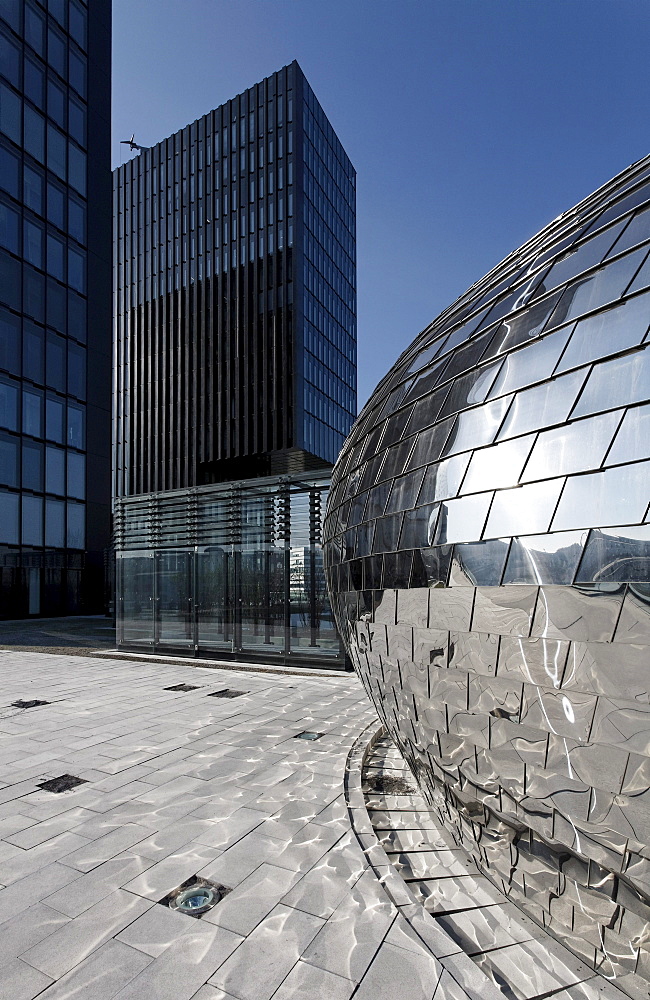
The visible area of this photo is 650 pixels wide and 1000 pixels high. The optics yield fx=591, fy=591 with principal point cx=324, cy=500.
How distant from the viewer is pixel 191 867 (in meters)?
4.15

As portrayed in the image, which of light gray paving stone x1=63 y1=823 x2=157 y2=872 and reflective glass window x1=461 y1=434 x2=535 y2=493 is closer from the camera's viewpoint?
reflective glass window x1=461 y1=434 x2=535 y2=493

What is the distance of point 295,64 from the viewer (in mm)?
46219

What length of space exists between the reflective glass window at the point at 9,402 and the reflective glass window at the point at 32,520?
366cm

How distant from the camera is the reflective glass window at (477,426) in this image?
8.16 feet

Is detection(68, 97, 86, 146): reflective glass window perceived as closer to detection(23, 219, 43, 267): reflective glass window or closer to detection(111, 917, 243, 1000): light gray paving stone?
detection(23, 219, 43, 267): reflective glass window

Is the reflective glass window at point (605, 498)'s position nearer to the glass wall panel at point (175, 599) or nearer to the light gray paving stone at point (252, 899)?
the light gray paving stone at point (252, 899)

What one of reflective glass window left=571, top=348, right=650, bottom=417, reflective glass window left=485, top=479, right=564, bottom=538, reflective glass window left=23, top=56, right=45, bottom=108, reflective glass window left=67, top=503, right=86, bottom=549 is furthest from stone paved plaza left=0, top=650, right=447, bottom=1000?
reflective glass window left=23, top=56, right=45, bottom=108

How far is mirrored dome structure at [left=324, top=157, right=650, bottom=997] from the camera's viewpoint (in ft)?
6.33

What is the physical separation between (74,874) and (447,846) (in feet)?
8.81

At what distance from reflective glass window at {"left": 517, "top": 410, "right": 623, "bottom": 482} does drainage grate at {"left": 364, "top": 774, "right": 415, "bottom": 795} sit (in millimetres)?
4461

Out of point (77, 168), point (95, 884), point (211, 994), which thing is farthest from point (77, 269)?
point (211, 994)

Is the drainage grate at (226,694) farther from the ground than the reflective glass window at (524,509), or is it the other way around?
the reflective glass window at (524,509)

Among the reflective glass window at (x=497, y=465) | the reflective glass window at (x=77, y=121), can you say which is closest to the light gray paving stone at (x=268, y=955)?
the reflective glass window at (x=497, y=465)

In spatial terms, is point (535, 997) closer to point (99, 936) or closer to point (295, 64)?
point (99, 936)
